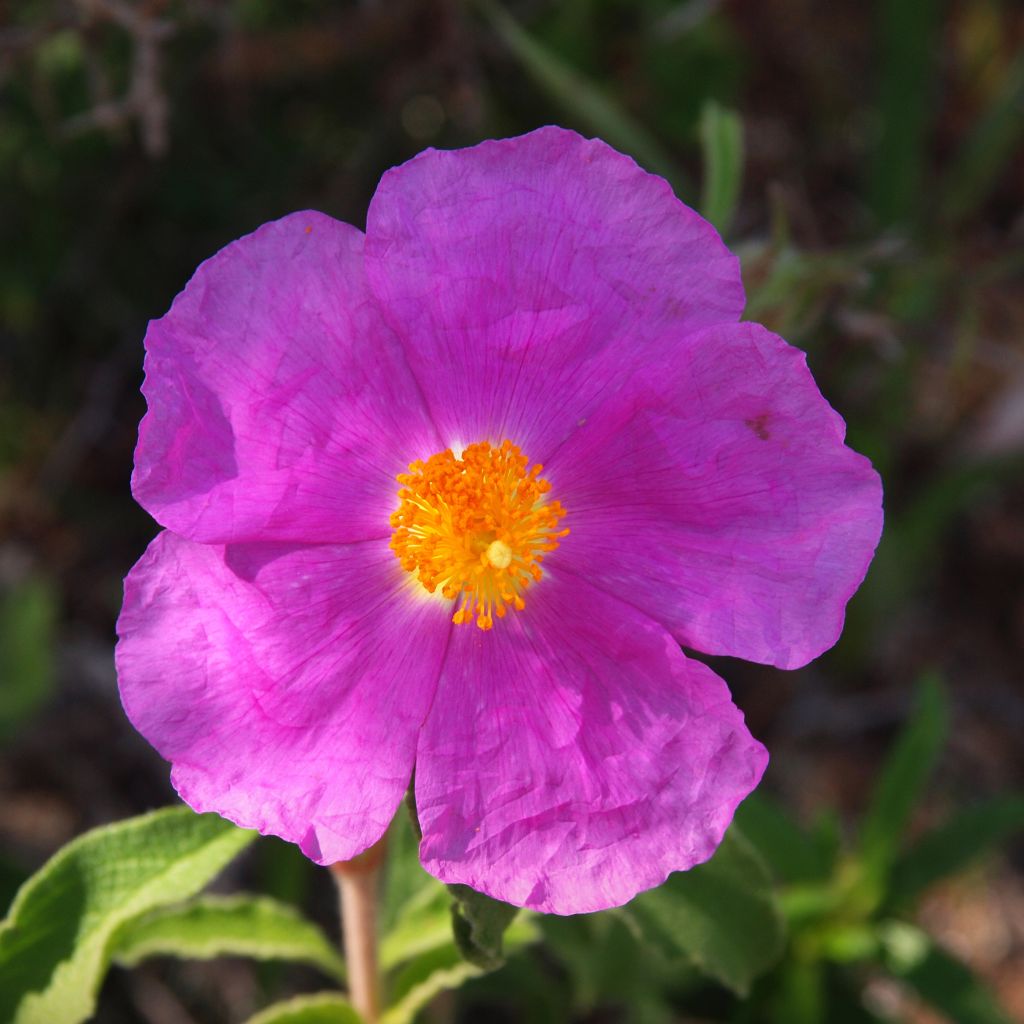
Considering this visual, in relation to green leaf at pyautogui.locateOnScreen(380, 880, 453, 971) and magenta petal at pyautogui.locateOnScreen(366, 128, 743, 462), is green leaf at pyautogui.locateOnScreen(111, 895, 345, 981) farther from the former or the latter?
magenta petal at pyautogui.locateOnScreen(366, 128, 743, 462)

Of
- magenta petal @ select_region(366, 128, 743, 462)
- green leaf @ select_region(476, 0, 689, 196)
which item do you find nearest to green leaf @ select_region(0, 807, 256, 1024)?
magenta petal @ select_region(366, 128, 743, 462)

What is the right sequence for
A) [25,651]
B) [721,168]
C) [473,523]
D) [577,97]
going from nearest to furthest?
1. [473,523]
2. [721,168]
3. [577,97]
4. [25,651]

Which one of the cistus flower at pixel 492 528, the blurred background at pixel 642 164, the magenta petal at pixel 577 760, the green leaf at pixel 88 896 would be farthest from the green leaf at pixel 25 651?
the magenta petal at pixel 577 760

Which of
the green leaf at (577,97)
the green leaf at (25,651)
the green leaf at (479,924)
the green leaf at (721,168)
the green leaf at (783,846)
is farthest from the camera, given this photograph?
the green leaf at (25,651)

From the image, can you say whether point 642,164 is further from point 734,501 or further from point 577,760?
point 577,760

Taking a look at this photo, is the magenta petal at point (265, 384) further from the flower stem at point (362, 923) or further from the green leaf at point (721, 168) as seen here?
the green leaf at point (721, 168)

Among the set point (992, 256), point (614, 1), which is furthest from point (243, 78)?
point (992, 256)

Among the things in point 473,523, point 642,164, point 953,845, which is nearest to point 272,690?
point 473,523

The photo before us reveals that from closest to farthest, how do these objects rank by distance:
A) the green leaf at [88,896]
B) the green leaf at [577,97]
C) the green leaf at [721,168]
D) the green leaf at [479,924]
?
the green leaf at [479,924] < the green leaf at [88,896] < the green leaf at [721,168] < the green leaf at [577,97]
